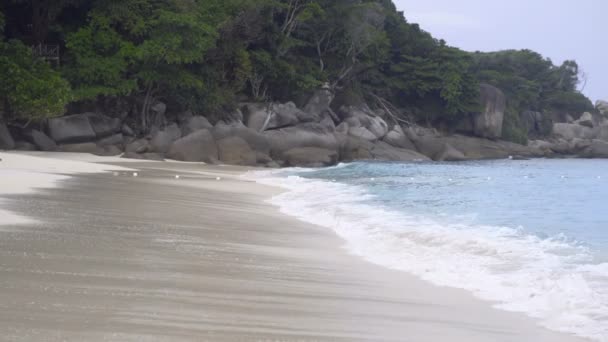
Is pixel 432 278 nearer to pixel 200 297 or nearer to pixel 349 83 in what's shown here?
pixel 200 297

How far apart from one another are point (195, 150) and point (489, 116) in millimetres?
29813

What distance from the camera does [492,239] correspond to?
337 inches

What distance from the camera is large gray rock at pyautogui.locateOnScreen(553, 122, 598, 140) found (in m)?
68.2

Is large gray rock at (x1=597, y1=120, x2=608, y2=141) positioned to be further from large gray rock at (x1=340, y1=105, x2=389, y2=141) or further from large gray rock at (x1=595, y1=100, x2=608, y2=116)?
large gray rock at (x1=340, y1=105, x2=389, y2=141)

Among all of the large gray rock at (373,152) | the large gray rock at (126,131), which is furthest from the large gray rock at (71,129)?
the large gray rock at (373,152)

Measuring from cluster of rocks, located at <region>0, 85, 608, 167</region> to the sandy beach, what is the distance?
19.8 meters

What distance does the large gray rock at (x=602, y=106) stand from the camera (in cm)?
8029

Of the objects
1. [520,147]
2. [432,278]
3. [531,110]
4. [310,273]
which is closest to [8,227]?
[310,273]

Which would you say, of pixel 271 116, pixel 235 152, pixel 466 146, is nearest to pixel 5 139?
pixel 235 152

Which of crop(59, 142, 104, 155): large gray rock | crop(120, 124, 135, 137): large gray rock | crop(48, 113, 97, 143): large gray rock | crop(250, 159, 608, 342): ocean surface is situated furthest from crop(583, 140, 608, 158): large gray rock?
crop(250, 159, 608, 342): ocean surface

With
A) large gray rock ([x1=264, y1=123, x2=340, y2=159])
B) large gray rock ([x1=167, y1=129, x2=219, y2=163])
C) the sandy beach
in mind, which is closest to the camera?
the sandy beach

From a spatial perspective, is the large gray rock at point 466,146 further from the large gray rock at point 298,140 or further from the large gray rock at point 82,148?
the large gray rock at point 82,148

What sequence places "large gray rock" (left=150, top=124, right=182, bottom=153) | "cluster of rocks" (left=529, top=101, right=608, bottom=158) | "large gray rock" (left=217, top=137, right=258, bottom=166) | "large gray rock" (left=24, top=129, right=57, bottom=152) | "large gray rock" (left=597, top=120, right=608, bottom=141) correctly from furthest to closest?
"large gray rock" (left=597, top=120, right=608, bottom=141) → "cluster of rocks" (left=529, top=101, right=608, bottom=158) → "large gray rock" (left=150, top=124, right=182, bottom=153) → "large gray rock" (left=217, top=137, right=258, bottom=166) → "large gray rock" (left=24, top=129, right=57, bottom=152)

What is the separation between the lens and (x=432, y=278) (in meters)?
6.13
